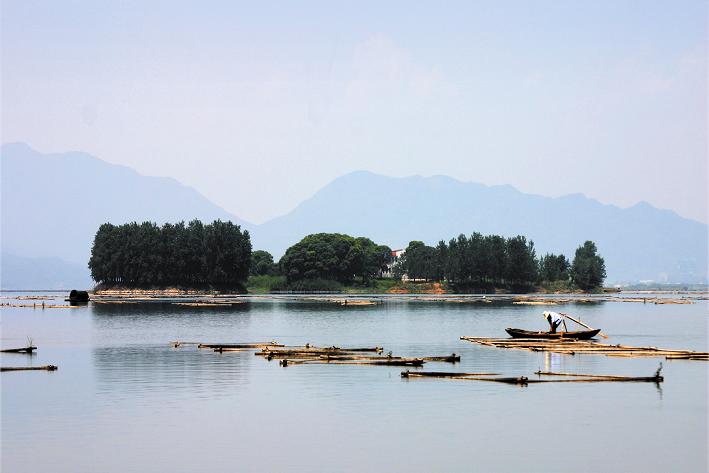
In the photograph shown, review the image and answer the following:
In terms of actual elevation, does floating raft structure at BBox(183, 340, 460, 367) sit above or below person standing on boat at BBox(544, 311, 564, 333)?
below

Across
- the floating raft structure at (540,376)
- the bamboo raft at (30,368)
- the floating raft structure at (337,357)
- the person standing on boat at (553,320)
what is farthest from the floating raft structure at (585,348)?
the bamboo raft at (30,368)

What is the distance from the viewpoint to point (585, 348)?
238 feet

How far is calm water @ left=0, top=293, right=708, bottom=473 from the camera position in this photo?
1460 inches

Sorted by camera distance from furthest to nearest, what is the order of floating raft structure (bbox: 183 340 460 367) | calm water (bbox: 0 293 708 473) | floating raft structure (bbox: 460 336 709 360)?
1. floating raft structure (bbox: 460 336 709 360)
2. floating raft structure (bbox: 183 340 460 367)
3. calm water (bbox: 0 293 708 473)

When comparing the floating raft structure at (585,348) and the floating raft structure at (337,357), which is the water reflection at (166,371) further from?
the floating raft structure at (585,348)

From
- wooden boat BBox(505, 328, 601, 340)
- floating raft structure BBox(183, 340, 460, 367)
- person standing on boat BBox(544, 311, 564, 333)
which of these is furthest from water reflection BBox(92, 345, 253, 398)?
person standing on boat BBox(544, 311, 564, 333)

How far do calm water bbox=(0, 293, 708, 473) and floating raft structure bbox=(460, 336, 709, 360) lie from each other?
2.75 feet

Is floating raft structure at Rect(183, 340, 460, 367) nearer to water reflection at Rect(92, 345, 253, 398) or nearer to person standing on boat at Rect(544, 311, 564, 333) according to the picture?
water reflection at Rect(92, 345, 253, 398)

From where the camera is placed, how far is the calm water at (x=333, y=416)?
37.1 meters

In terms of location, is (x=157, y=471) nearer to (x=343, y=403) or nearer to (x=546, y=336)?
(x=343, y=403)

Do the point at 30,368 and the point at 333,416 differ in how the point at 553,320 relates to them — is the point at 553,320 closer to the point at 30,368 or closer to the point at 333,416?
the point at 333,416

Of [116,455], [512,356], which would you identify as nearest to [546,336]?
[512,356]

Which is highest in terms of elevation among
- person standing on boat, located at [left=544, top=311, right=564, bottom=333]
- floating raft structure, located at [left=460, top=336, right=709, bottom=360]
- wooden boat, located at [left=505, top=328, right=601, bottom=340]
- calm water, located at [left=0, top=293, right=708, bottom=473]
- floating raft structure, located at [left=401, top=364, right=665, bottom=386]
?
person standing on boat, located at [left=544, top=311, right=564, bottom=333]

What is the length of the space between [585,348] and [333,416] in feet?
108
